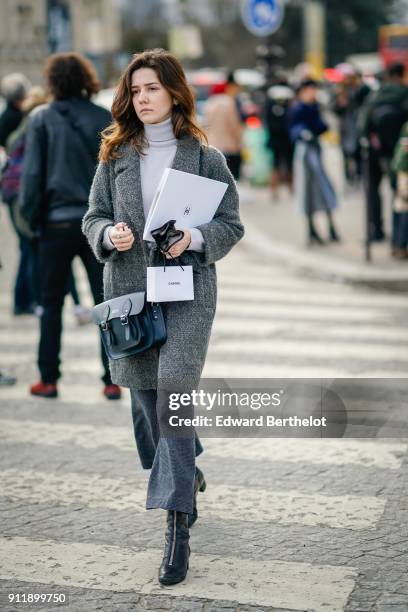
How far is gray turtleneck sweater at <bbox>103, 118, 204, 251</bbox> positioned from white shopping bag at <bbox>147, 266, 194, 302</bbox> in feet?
0.80

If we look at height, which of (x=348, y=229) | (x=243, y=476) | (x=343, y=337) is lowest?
(x=348, y=229)

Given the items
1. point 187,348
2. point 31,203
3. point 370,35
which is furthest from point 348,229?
point 370,35

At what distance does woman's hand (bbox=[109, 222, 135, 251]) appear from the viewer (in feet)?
13.6

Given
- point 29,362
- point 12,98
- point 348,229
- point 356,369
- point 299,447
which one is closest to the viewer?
point 299,447

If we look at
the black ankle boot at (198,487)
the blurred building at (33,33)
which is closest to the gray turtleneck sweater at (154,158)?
the black ankle boot at (198,487)

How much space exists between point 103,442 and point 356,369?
7.07ft

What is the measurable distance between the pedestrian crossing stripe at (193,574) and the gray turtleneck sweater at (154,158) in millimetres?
1160

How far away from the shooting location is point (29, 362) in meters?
8.09

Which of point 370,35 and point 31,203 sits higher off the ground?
point 31,203

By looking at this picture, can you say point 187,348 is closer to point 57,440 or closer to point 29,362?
point 57,440

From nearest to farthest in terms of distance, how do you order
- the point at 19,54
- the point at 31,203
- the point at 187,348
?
the point at 187,348 → the point at 31,203 → the point at 19,54

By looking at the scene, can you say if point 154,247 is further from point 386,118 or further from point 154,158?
point 386,118

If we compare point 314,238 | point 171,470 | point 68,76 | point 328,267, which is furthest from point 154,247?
point 314,238

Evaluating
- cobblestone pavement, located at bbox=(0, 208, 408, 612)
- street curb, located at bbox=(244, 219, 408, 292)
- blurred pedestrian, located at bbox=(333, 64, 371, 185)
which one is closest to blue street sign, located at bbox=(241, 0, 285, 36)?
blurred pedestrian, located at bbox=(333, 64, 371, 185)
